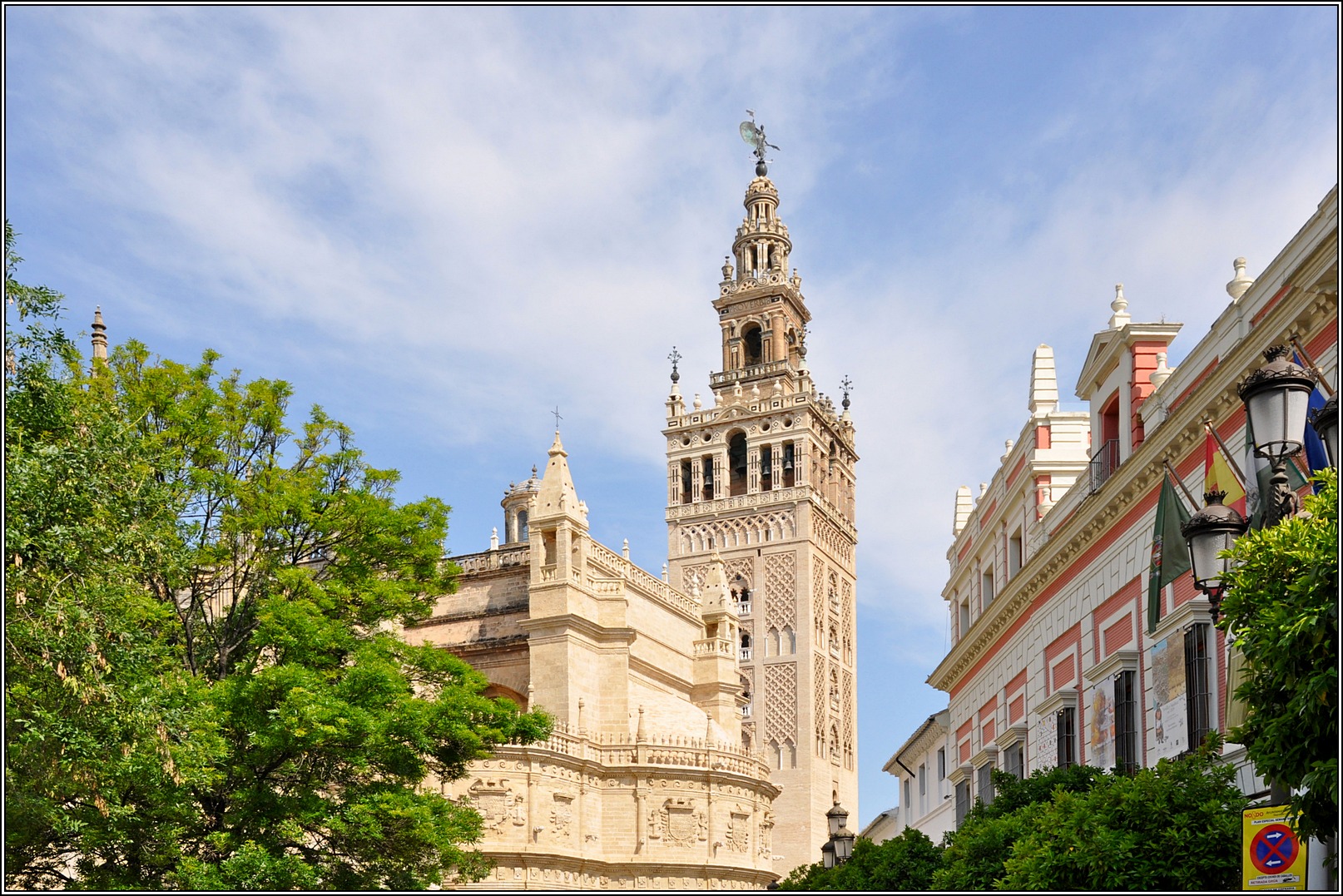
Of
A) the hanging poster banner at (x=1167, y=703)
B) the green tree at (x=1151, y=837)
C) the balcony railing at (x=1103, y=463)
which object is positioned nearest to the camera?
the green tree at (x=1151, y=837)

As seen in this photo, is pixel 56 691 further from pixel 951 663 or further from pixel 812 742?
pixel 812 742

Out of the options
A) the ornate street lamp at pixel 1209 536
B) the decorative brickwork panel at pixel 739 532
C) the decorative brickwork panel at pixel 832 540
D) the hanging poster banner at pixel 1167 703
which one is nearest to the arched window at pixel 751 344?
the decorative brickwork panel at pixel 739 532

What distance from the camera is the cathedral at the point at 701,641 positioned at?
43.0 m

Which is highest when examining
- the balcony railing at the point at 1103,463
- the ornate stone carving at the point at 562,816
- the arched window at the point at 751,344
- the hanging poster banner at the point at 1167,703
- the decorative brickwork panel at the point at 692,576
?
the arched window at the point at 751,344

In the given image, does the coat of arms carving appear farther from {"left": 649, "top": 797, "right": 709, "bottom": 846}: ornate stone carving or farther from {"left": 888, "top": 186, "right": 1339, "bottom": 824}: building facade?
{"left": 888, "top": 186, "right": 1339, "bottom": 824}: building facade

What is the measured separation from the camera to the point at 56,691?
60.0 feet

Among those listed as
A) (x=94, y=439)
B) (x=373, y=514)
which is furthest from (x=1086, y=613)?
(x=94, y=439)

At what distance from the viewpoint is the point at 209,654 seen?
2611cm

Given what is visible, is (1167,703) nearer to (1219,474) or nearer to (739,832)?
(1219,474)

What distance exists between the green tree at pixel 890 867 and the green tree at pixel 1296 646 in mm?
10369

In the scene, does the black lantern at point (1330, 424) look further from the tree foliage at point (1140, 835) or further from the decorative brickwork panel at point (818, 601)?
the decorative brickwork panel at point (818, 601)

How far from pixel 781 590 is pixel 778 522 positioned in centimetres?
368

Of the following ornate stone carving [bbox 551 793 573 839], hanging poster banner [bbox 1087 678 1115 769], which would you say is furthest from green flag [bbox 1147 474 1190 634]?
ornate stone carving [bbox 551 793 573 839]

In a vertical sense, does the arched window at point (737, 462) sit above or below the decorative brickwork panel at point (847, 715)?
above
